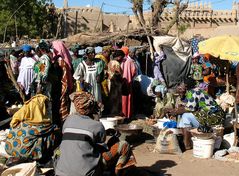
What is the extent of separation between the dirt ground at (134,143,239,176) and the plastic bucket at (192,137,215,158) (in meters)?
0.10

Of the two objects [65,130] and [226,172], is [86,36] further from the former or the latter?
[65,130]

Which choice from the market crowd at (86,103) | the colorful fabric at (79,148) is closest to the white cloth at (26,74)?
the market crowd at (86,103)

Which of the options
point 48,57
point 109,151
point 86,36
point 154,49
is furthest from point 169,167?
point 86,36

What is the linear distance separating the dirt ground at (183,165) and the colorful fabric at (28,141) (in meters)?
1.61

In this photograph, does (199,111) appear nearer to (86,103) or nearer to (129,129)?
(129,129)

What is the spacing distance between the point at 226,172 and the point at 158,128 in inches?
68.8

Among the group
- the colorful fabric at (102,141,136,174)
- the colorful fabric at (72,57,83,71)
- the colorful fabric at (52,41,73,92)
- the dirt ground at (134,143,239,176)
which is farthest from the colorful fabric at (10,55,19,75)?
the colorful fabric at (102,141,136,174)

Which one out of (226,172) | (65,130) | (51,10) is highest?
(51,10)

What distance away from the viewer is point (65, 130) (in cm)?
462

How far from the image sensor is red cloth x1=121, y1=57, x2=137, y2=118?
9.89 metres

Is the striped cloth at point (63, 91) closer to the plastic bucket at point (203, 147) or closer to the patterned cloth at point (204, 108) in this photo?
the patterned cloth at point (204, 108)

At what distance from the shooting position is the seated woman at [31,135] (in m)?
5.71

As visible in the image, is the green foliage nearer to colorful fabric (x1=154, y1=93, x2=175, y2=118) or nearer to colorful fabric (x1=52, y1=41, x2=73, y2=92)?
colorful fabric (x1=154, y1=93, x2=175, y2=118)

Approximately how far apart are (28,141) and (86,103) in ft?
4.66
